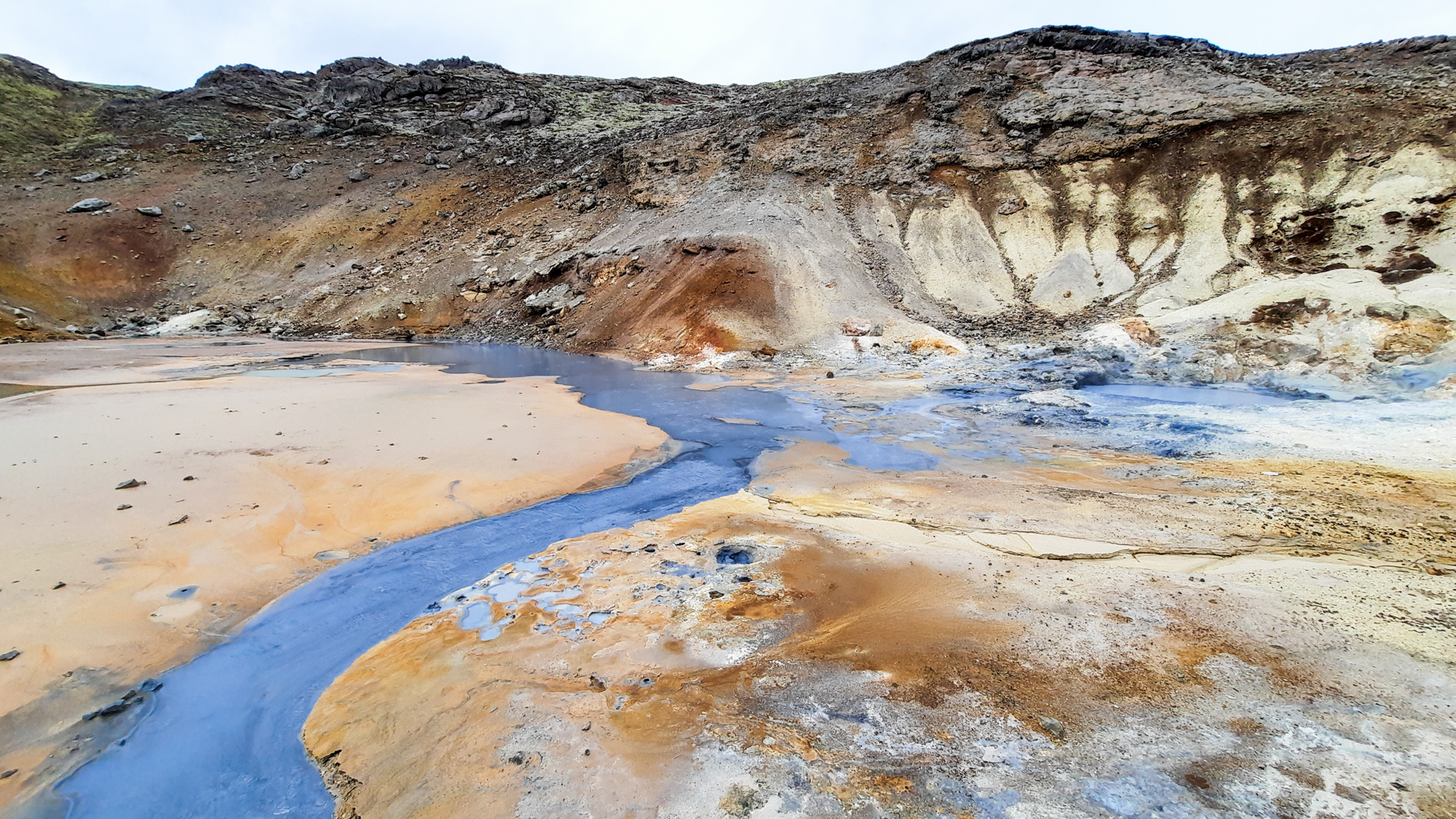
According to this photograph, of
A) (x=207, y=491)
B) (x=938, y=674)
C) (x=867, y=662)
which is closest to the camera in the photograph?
(x=938, y=674)

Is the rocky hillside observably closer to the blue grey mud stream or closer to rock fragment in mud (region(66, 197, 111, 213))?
rock fragment in mud (region(66, 197, 111, 213))

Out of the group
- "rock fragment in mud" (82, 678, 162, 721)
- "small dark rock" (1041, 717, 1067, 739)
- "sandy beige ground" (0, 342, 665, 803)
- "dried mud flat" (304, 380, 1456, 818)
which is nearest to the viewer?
"dried mud flat" (304, 380, 1456, 818)

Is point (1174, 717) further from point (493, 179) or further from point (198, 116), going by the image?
point (198, 116)

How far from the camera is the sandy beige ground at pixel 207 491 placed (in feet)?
12.4

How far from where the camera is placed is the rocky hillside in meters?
14.3

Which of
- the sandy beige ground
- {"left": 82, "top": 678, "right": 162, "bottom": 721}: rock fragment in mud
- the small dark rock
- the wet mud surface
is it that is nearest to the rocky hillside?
the sandy beige ground

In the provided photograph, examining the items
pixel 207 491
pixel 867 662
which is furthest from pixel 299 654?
pixel 867 662

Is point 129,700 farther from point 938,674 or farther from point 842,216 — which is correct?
point 842,216

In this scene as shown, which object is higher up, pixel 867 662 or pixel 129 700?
pixel 867 662

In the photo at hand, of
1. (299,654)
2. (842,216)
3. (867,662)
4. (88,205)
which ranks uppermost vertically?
(88,205)

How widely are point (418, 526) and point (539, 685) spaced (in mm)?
2838

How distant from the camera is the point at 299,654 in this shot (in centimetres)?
393

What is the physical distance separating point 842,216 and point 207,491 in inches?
689

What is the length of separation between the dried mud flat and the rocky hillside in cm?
891
